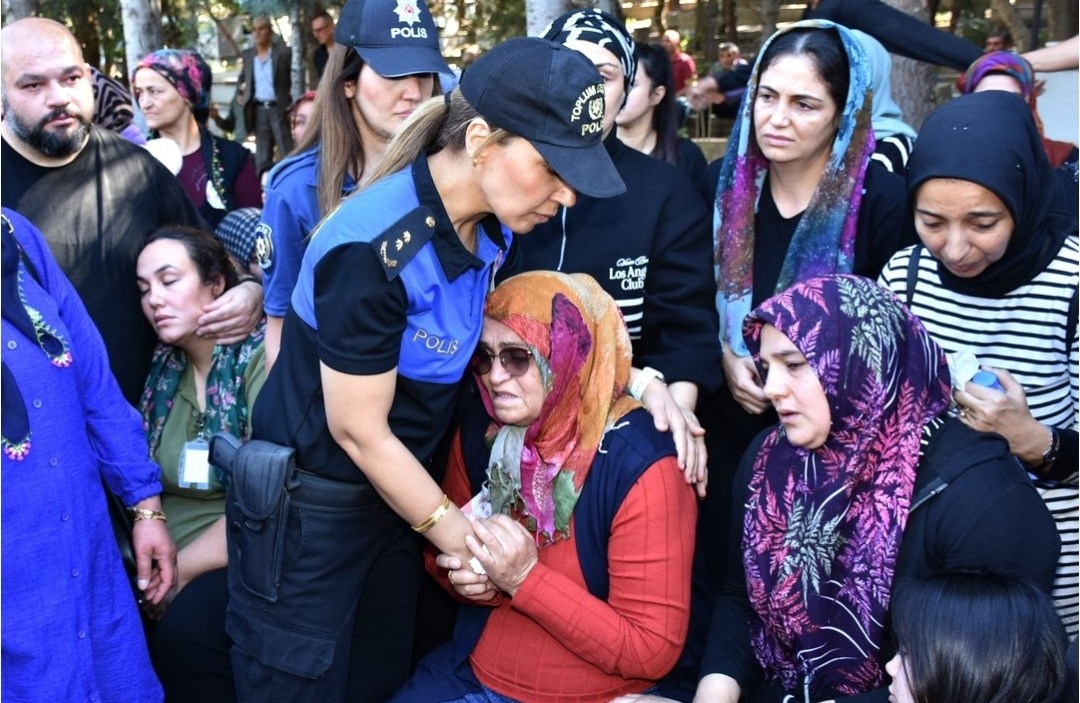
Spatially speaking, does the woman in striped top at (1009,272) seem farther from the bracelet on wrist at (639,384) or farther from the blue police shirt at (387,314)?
the blue police shirt at (387,314)

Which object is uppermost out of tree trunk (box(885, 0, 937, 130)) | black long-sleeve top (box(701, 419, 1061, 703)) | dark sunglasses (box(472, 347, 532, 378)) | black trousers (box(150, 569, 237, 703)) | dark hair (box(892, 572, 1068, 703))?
tree trunk (box(885, 0, 937, 130))

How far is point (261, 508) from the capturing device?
2.33m

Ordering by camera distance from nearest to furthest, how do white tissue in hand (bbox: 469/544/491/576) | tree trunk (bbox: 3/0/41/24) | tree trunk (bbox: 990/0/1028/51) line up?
1. white tissue in hand (bbox: 469/544/491/576)
2. tree trunk (bbox: 3/0/41/24)
3. tree trunk (bbox: 990/0/1028/51)

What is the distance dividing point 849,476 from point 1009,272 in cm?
75

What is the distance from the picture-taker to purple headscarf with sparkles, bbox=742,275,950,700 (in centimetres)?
224

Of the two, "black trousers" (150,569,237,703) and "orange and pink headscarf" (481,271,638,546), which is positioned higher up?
"orange and pink headscarf" (481,271,638,546)

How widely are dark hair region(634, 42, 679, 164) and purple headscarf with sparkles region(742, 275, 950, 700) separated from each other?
2.40 m

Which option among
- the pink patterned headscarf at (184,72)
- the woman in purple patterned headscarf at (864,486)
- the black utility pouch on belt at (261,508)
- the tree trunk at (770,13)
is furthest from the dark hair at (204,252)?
the tree trunk at (770,13)

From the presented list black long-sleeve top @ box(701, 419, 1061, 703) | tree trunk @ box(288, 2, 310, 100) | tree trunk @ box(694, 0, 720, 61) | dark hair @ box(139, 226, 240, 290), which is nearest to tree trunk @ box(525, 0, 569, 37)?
dark hair @ box(139, 226, 240, 290)

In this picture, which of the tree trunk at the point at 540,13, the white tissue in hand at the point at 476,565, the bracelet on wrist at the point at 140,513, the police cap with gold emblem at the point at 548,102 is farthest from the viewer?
the tree trunk at the point at 540,13

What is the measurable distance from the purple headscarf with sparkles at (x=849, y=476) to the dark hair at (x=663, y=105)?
7.88 feet

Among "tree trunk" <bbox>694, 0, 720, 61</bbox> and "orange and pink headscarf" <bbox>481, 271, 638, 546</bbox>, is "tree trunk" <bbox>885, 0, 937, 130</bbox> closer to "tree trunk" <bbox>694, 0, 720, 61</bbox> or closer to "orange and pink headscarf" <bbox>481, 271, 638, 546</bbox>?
"orange and pink headscarf" <bbox>481, 271, 638, 546</bbox>

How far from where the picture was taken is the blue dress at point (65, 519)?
2.40 meters

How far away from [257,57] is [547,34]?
8.81 m
